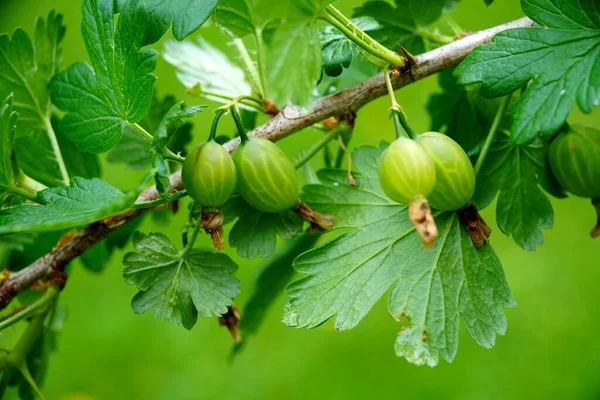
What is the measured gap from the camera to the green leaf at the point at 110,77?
0.67 metres

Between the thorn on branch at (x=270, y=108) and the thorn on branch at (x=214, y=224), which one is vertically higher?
the thorn on branch at (x=270, y=108)

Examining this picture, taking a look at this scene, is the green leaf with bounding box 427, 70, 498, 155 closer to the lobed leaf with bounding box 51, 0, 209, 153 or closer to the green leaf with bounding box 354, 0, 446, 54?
the green leaf with bounding box 354, 0, 446, 54

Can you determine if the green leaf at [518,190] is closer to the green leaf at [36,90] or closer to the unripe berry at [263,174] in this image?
the unripe berry at [263,174]

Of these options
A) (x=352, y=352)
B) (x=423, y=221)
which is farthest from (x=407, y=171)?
(x=352, y=352)

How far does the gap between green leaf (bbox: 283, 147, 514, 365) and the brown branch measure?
132 millimetres

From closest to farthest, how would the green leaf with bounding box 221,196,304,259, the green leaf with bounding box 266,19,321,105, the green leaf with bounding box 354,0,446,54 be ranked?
the green leaf with bounding box 266,19,321,105, the green leaf with bounding box 221,196,304,259, the green leaf with bounding box 354,0,446,54

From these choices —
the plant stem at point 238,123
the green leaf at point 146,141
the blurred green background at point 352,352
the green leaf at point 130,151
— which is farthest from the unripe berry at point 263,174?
the blurred green background at point 352,352

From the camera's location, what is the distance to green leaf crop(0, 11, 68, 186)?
0.84 meters

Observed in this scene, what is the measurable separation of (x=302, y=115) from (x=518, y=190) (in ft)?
0.84

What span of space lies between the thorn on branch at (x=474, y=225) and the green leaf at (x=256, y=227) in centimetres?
18

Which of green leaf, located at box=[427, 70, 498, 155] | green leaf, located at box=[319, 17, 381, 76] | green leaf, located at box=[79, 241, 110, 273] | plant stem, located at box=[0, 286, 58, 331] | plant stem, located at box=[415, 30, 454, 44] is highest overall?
green leaf, located at box=[319, 17, 381, 76]

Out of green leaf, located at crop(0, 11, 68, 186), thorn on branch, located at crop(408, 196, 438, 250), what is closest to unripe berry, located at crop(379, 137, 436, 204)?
thorn on branch, located at crop(408, 196, 438, 250)

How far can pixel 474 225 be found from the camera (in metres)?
0.69

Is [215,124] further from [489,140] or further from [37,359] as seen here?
[37,359]
